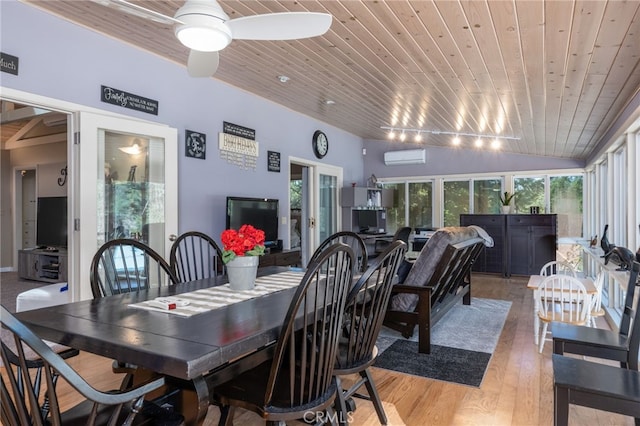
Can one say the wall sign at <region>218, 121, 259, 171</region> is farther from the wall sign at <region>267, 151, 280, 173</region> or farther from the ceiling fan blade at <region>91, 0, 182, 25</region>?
the ceiling fan blade at <region>91, 0, 182, 25</region>

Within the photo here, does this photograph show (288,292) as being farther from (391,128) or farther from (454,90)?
(391,128)

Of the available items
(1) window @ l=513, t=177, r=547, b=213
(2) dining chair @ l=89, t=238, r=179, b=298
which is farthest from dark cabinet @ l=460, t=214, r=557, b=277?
(2) dining chair @ l=89, t=238, r=179, b=298

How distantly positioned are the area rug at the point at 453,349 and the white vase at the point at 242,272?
1405 mm

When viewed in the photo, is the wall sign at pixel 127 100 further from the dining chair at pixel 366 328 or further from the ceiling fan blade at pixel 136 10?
the dining chair at pixel 366 328

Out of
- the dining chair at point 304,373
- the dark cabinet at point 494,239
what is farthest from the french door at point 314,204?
the dining chair at point 304,373

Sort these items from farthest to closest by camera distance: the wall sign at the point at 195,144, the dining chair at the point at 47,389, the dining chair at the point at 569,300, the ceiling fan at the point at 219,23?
the wall sign at the point at 195,144 → the dining chair at the point at 569,300 → the ceiling fan at the point at 219,23 → the dining chair at the point at 47,389

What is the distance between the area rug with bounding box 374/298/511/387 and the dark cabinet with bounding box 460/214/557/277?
2743 mm

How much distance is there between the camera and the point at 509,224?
22.9 feet

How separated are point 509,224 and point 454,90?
13.2 feet

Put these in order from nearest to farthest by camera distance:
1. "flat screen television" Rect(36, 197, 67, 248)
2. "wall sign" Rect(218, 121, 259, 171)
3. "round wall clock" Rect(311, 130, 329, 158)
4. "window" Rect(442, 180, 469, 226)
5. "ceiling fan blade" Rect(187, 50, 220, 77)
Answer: "ceiling fan blade" Rect(187, 50, 220, 77), "wall sign" Rect(218, 121, 259, 171), "round wall clock" Rect(311, 130, 329, 158), "flat screen television" Rect(36, 197, 67, 248), "window" Rect(442, 180, 469, 226)

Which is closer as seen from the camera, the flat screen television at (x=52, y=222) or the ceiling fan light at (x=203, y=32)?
the ceiling fan light at (x=203, y=32)

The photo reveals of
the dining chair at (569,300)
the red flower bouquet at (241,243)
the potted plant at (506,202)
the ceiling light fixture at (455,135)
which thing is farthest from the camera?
the potted plant at (506,202)

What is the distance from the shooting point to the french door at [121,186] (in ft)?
10.7

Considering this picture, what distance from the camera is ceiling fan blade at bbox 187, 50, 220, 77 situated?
2.49 m
